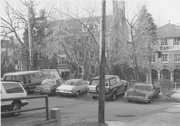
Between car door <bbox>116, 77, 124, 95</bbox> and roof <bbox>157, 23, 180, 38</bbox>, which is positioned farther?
roof <bbox>157, 23, 180, 38</bbox>

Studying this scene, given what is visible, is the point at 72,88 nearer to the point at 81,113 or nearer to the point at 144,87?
the point at 144,87

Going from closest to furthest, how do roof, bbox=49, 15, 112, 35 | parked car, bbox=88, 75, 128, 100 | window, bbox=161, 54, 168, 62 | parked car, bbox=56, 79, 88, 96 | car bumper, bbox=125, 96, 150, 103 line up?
1. car bumper, bbox=125, 96, 150, 103
2. parked car, bbox=88, 75, 128, 100
3. parked car, bbox=56, 79, 88, 96
4. roof, bbox=49, 15, 112, 35
5. window, bbox=161, 54, 168, 62

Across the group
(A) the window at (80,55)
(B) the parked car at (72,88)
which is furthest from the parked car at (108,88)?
(A) the window at (80,55)

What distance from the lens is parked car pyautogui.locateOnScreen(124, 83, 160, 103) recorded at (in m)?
21.1

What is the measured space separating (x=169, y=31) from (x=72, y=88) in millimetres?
31720

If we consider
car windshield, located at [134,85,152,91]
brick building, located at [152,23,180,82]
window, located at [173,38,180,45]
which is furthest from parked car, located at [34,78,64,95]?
window, located at [173,38,180,45]

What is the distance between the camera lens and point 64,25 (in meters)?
31.3

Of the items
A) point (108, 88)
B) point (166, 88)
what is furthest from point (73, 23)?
point (166, 88)

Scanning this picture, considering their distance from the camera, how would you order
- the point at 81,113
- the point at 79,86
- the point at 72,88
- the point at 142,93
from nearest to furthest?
the point at 81,113
the point at 142,93
the point at 72,88
the point at 79,86

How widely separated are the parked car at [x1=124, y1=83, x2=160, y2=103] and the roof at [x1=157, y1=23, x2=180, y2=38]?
27538 mm

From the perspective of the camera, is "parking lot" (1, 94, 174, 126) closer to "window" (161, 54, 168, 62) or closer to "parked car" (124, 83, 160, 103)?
"parked car" (124, 83, 160, 103)

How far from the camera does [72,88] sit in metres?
22.8

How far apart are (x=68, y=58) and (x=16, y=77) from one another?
10408 millimetres

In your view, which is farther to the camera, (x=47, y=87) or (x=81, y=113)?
(x=47, y=87)
